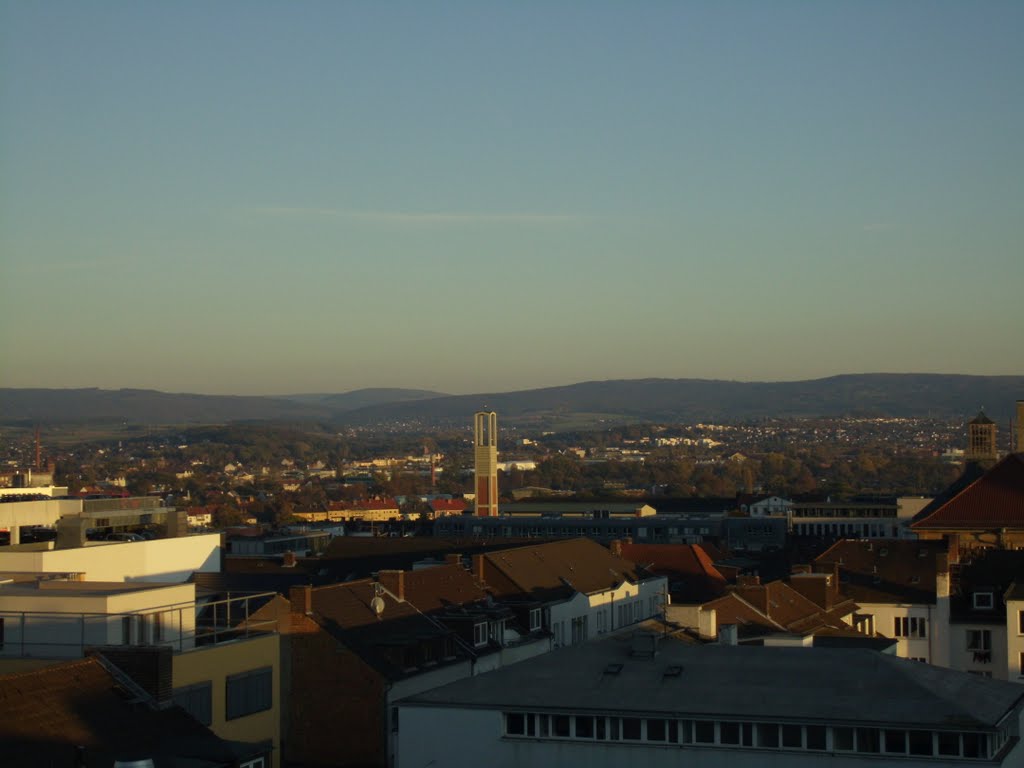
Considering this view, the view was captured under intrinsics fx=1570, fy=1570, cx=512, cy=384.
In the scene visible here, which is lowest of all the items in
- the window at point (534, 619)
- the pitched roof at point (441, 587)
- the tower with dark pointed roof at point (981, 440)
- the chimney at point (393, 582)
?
the window at point (534, 619)

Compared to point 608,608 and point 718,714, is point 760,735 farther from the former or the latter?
point 608,608

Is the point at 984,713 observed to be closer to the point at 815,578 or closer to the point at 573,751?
the point at 573,751

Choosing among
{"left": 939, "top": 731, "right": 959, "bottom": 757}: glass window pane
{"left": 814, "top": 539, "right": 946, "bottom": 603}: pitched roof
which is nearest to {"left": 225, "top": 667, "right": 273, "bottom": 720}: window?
{"left": 939, "top": 731, "right": 959, "bottom": 757}: glass window pane

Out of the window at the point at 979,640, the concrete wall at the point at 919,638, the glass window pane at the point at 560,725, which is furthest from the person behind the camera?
the concrete wall at the point at 919,638

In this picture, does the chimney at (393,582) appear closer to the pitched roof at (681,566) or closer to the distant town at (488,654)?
the distant town at (488,654)

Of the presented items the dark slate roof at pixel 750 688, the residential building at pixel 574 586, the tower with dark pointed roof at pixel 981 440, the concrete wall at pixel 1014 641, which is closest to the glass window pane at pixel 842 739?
the dark slate roof at pixel 750 688

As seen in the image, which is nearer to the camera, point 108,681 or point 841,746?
point 108,681

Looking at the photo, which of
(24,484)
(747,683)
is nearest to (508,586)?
(747,683)
